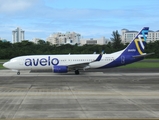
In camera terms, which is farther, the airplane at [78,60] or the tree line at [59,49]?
the tree line at [59,49]

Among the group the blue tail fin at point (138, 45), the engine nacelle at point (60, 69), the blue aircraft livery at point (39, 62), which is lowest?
the engine nacelle at point (60, 69)

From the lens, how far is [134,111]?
1153cm

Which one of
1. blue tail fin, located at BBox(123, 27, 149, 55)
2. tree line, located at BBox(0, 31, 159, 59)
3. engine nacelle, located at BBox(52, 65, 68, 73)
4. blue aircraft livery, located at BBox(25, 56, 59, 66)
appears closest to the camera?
engine nacelle, located at BBox(52, 65, 68, 73)

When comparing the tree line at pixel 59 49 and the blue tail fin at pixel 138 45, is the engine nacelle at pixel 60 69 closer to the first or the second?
the blue tail fin at pixel 138 45

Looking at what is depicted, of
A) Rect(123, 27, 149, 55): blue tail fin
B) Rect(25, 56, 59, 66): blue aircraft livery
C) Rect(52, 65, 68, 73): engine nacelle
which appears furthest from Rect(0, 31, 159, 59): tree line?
Rect(52, 65, 68, 73): engine nacelle

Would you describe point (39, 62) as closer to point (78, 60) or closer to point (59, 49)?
point (78, 60)

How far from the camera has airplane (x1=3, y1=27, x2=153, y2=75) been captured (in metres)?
34.6

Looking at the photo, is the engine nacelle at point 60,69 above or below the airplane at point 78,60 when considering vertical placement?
below

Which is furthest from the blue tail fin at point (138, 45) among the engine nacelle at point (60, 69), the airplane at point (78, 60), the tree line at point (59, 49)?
the tree line at point (59, 49)

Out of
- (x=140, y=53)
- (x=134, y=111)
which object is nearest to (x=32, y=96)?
(x=134, y=111)

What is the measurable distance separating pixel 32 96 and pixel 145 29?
24651mm

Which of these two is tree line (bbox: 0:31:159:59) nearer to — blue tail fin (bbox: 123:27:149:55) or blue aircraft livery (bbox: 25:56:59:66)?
blue tail fin (bbox: 123:27:149:55)

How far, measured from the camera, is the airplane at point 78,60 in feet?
114

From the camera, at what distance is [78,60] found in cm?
3566
